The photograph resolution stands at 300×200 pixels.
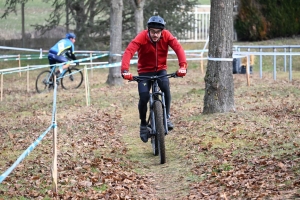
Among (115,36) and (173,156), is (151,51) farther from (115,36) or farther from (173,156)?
(115,36)

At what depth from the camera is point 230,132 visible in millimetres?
10742

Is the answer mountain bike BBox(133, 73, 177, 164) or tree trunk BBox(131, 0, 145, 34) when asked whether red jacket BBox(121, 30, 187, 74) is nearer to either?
mountain bike BBox(133, 73, 177, 164)

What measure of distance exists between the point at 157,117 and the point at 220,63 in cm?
371

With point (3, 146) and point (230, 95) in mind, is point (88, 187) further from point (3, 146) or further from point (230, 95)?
point (230, 95)

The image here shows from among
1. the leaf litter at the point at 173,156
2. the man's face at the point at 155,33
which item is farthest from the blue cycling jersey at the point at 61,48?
the man's face at the point at 155,33

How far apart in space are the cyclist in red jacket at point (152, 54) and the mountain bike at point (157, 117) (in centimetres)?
9

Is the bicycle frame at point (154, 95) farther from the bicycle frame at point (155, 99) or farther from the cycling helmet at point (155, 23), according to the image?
the cycling helmet at point (155, 23)

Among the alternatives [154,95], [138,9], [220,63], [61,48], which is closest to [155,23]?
[154,95]

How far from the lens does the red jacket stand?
9461 mm

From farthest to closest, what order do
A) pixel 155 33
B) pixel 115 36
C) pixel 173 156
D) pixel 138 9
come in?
pixel 138 9
pixel 115 36
pixel 173 156
pixel 155 33

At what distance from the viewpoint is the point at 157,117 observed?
9.30 metres

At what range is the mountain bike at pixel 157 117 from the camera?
9219 millimetres

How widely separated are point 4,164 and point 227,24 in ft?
17.7

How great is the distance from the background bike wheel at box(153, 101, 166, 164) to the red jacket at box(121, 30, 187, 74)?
681mm
